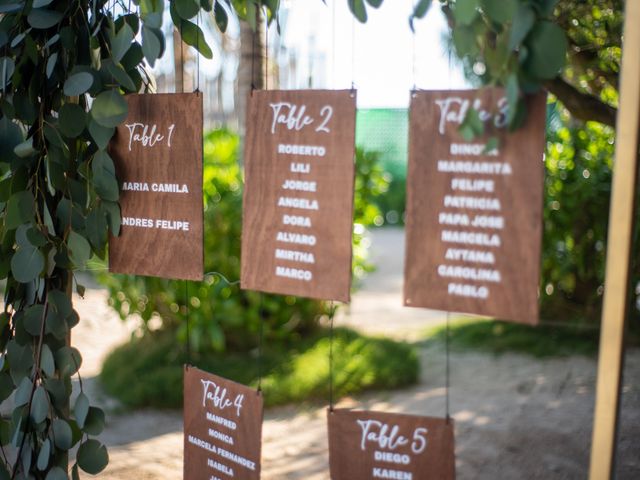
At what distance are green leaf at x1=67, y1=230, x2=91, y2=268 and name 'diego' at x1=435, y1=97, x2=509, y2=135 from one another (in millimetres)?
885

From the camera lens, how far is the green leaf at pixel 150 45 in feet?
5.11

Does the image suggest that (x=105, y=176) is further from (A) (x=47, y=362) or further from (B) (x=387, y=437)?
(B) (x=387, y=437)

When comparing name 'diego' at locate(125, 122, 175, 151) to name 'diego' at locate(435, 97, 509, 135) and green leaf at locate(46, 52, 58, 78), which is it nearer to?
green leaf at locate(46, 52, 58, 78)

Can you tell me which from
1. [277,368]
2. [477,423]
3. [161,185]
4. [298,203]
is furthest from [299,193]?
[277,368]

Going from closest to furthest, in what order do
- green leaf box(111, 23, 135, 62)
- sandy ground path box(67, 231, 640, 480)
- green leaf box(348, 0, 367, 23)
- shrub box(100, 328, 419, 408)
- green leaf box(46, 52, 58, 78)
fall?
green leaf box(348, 0, 367, 23), green leaf box(111, 23, 135, 62), green leaf box(46, 52, 58, 78), sandy ground path box(67, 231, 640, 480), shrub box(100, 328, 419, 408)

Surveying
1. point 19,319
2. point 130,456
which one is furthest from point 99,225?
point 130,456

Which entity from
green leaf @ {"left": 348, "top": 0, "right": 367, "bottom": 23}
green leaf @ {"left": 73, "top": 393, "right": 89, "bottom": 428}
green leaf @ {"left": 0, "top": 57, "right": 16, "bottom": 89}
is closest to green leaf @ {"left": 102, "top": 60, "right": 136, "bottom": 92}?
green leaf @ {"left": 0, "top": 57, "right": 16, "bottom": 89}

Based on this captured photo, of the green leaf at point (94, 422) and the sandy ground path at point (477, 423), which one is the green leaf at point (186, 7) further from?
the sandy ground path at point (477, 423)

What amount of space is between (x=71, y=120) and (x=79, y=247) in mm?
299

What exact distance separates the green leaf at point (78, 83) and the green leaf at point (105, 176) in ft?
0.51

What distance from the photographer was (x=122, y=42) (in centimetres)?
159

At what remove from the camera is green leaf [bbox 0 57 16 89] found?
1648mm

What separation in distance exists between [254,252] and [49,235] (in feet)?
1.76

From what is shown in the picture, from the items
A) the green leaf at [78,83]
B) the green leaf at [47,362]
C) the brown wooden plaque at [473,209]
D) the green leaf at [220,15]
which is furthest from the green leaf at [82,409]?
the green leaf at [220,15]
